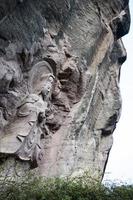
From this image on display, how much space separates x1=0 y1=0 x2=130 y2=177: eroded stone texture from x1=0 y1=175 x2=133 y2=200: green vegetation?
68cm

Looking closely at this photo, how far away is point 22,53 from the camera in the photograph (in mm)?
10203

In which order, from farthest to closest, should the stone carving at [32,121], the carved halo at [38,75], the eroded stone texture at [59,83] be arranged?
the carved halo at [38,75], the eroded stone texture at [59,83], the stone carving at [32,121]

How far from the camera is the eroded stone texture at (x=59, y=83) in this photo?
999 cm

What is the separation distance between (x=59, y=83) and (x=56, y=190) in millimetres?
3532

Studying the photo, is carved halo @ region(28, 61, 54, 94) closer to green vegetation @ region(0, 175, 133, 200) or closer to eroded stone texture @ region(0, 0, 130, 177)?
eroded stone texture @ region(0, 0, 130, 177)

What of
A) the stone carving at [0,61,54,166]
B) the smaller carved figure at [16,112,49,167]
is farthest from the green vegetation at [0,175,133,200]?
the stone carving at [0,61,54,166]

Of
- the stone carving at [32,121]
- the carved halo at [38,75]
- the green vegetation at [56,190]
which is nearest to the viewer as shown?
the green vegetation at [56,190]

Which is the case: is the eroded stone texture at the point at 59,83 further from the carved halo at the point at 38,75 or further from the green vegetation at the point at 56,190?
the green vegetation at the point at 56,190

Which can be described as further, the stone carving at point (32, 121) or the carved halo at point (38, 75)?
the carved halo at point (38, 75)

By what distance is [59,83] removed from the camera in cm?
1202

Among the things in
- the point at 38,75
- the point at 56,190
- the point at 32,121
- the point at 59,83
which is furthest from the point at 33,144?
the point at 59,83

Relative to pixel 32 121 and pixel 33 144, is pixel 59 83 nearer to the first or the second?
pixel 32 121

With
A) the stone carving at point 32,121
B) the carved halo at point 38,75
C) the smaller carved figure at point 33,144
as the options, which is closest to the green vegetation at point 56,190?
the smaller carved figure at point 33,144

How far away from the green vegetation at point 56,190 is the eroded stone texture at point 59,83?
68 centimetres
